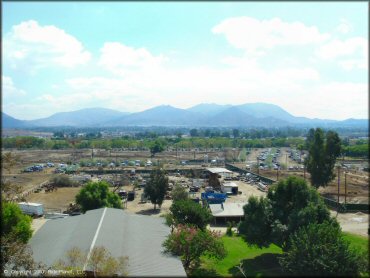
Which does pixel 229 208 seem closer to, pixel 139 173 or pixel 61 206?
pixel 61 206

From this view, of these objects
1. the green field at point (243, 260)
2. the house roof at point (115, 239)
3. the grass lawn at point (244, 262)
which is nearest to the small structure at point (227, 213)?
the green field at point (243, 260)

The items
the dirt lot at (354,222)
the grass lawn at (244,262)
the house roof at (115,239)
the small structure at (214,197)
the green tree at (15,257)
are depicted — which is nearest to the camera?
the green tree at (15,257)

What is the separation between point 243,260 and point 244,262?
24 cm

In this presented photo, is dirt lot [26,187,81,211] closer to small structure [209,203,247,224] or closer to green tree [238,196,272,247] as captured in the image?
small structure [209,203,247,224]

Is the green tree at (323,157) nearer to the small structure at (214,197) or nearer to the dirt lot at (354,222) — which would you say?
the dirt lot at (354,222)

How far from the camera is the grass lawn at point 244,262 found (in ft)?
44.5

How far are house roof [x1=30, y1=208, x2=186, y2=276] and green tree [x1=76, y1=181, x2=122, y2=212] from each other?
272cm

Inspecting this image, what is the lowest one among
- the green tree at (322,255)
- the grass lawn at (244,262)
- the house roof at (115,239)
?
the grass lawn at (244,262)

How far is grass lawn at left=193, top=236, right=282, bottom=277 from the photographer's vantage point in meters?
13.6

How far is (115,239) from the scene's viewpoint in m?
13.3

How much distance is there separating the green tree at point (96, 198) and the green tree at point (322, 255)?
12839mm

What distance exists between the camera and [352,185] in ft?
117

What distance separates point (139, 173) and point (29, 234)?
2951 centimetres

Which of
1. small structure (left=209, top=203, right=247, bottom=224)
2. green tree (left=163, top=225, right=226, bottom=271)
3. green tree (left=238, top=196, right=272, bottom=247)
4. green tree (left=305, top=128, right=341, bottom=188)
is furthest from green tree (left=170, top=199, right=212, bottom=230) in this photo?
green tree (left=305, top=128, right=341, bottom=188)
